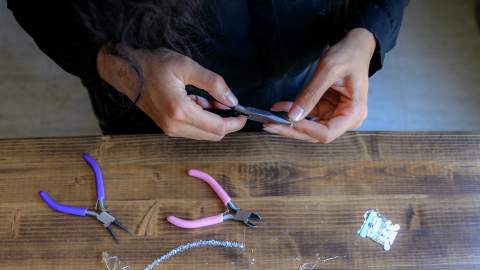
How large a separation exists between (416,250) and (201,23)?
44cm

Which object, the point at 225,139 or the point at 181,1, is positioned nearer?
the point at 181,1

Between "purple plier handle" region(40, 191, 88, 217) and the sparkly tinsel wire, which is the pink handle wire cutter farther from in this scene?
"purple plier handle" region(40, 191, 88, 217)

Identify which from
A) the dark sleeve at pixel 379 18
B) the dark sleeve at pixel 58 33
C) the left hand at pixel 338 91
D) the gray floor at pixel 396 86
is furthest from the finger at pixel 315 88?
the gray floor at pixel 396 86

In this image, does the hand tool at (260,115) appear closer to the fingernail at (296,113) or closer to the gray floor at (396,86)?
the fingernail at (296,113)

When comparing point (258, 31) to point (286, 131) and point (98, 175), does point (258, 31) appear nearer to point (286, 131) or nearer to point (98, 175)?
point (286, 131)

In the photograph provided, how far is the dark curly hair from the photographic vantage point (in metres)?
0.45

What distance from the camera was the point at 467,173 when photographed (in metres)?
0.73

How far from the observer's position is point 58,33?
2.17 ft

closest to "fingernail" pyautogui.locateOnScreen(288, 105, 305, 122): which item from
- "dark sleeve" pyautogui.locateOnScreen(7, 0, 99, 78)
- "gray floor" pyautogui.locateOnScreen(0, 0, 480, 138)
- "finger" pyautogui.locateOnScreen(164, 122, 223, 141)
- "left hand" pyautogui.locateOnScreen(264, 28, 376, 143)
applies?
"left hand" pyautogui.locateOnScreen(264, 28, 376, 143)

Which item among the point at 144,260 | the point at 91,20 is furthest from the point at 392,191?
the point at 91,20

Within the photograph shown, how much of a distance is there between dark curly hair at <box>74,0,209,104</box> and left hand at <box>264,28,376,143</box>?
18cm

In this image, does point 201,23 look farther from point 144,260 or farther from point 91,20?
point 144,260

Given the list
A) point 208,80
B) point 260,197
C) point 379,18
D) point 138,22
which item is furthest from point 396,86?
point 138,22

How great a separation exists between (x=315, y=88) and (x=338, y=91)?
3.3 inches
